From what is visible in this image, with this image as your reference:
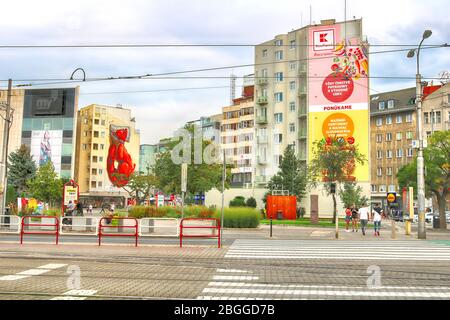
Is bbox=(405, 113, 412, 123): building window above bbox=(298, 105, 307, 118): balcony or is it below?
above

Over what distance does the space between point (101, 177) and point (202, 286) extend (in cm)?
10544

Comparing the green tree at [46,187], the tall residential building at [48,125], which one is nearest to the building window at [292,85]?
the green tree at [46,187]

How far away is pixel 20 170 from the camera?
7369 centimetres

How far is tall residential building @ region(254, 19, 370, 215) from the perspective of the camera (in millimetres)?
67812

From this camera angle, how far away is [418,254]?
17438mm

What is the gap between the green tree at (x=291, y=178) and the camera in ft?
224

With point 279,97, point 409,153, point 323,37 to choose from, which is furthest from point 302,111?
point 409,153

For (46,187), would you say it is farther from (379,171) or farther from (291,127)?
(379,171)

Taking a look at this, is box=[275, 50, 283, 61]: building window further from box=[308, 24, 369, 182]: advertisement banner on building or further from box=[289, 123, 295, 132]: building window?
box=[289, 123, 295, 132]: building window

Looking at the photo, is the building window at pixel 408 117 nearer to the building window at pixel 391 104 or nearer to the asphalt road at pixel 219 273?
the building window at pixel 391 104

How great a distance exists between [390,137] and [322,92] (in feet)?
102

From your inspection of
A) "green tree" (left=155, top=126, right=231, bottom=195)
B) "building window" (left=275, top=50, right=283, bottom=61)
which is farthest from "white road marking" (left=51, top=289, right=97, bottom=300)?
"building window" (left=275, top=50, right=283, bottom=61)

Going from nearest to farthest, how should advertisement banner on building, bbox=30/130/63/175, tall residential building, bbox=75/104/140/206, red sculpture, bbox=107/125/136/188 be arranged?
1. red sculpture, bbox=107/125/136/188
2. advertisement banner on building, bbox=30/130/63/175
3. tall residential building, bbox=75/104/140/206
